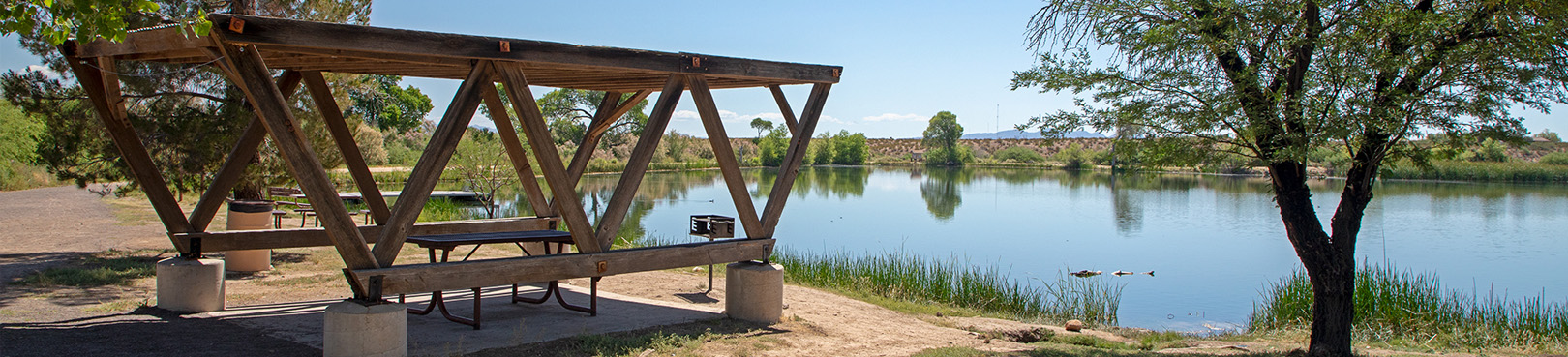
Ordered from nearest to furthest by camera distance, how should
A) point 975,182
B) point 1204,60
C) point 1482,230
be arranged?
1. point 1204,60
2. point 1482,230
3. point 975,182

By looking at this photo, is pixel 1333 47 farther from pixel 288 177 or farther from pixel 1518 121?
pixel 288 177

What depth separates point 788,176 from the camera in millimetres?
7164

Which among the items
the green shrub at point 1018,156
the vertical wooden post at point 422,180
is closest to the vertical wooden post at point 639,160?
the vertical wooden post at point 422,180

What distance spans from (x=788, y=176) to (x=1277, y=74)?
3.49 metres

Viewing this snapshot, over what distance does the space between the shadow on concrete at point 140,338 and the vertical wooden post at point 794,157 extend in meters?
3.19

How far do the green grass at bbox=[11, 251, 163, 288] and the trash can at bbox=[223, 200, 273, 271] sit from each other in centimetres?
68

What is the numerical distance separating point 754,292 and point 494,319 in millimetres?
1808

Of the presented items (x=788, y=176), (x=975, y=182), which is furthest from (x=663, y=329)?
(x=975, y=182)

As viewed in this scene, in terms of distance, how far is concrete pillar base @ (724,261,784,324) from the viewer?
22.1 ft

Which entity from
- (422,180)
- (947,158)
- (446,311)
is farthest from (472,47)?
(947,158)

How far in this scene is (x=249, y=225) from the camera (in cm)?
898

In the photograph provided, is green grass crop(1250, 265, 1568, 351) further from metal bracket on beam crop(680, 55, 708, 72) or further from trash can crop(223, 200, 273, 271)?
trash can crop(223, 200, 273, 271)

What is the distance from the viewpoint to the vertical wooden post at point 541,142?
5.38 m

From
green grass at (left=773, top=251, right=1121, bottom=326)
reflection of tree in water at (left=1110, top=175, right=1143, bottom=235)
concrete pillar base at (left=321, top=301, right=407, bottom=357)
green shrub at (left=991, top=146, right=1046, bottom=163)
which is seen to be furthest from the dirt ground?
green shrub at (left=991, top=146, right=1046, bottom=163)
